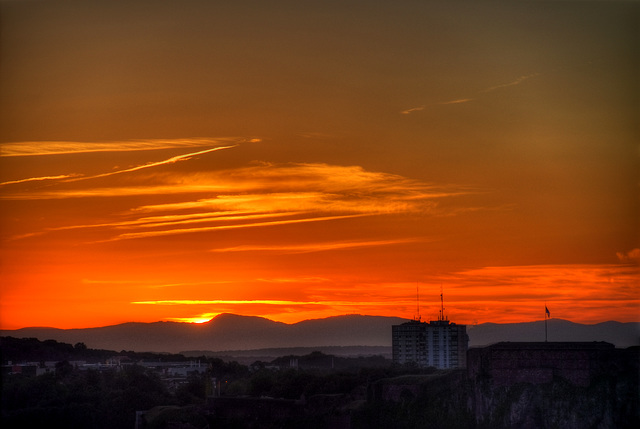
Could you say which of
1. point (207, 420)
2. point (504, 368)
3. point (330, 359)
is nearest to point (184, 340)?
point (330, 359)

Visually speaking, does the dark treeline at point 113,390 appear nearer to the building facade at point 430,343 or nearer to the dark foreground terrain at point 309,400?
the dark foreground terrain at point 309,400

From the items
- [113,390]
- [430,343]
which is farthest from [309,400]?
[430,343]

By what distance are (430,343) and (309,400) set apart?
37.8 m

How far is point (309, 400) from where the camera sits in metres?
31.1

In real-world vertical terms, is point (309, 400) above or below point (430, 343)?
below

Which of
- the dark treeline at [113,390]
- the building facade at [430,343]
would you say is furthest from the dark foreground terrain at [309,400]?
the building facade at [430,343]

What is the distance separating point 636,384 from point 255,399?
1194cm

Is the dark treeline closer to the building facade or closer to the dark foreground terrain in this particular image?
the dark foreground terrain

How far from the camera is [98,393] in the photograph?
34.2 meters

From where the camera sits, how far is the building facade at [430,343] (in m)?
66.8

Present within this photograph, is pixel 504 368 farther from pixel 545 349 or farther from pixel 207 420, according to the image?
pixel 207 420

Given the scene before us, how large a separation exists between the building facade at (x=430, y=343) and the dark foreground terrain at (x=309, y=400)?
22.4m

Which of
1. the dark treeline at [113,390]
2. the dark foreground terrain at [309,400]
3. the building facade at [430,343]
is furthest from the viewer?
the building facade at [430,343]

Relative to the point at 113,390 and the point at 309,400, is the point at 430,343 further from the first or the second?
the point at 309,400
